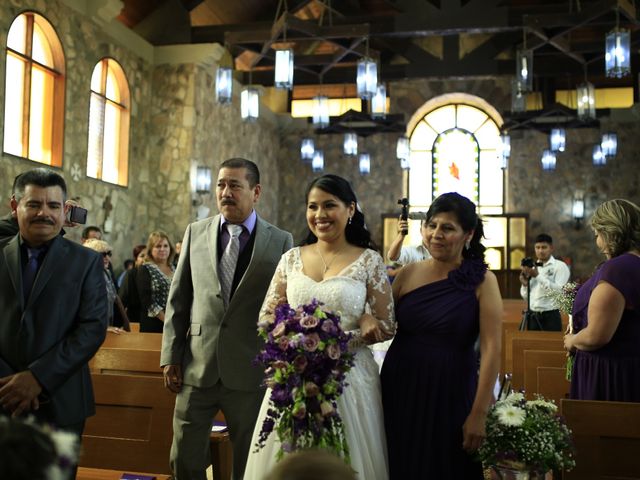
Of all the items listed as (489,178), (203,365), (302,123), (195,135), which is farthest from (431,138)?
(203,365)

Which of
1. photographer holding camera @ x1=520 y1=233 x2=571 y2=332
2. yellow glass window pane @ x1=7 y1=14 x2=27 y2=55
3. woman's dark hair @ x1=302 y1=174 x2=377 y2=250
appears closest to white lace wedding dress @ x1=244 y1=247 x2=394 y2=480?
Result: woman's dark hair @ x1=302 y1=174 x2=377 y2=250

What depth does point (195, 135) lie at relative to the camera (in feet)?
40.1

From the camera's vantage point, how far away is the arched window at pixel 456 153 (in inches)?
668

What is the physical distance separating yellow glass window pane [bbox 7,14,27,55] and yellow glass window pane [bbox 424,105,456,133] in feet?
34.2

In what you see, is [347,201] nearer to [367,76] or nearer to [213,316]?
[213,316]

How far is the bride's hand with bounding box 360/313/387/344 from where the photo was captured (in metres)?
2.44

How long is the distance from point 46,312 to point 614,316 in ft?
6.90

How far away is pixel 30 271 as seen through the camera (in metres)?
2.41

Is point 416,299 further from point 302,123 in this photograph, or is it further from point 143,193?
point 302,123

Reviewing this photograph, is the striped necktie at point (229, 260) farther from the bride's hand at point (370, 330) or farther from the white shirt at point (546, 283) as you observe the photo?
the white shirt at point (546, 283)

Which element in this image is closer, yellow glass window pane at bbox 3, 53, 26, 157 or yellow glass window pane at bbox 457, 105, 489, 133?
yellow glass window pane at bbox 3, 53, 26, 157

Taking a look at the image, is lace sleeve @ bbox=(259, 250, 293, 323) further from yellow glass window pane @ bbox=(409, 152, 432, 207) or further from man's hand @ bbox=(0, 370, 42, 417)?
yellow glass window pane @ bbox=(409, 152, 432, 207)

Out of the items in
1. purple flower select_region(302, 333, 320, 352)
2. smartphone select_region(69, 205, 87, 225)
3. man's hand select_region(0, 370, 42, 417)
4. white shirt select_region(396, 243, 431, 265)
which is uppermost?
smartphone select_region(69, 205, 87, 225)

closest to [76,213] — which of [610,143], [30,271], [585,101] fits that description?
[30,271]
